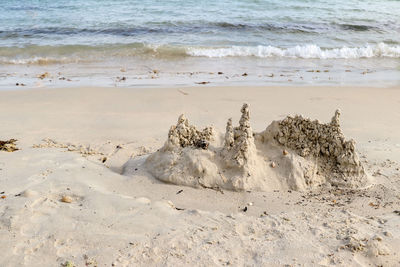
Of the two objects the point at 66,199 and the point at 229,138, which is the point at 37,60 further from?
the point at 229,138

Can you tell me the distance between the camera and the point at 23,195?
2.86 metres

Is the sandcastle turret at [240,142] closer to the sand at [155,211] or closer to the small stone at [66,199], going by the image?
the sand at [155,211]

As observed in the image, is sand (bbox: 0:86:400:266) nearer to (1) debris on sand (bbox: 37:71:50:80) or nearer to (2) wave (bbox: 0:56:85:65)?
(1) debris on sand (bbox: 37:71:50:80)

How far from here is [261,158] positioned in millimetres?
3354

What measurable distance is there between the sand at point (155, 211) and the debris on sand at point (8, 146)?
9cm

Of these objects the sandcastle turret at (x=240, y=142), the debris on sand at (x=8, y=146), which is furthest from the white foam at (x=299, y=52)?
the sandcastle turret at (x=240, y=142)

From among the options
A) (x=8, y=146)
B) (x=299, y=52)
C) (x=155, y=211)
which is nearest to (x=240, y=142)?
(x=155, y=211)

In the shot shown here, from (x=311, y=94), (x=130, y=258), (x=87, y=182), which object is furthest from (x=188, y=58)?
(x=130, y=258)

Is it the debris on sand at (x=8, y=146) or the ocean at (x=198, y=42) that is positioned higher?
the ocean at (x=198, y=42)

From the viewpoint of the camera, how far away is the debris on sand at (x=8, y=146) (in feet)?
13.5

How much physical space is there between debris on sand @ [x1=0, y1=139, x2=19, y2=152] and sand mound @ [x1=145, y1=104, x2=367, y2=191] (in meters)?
1.61

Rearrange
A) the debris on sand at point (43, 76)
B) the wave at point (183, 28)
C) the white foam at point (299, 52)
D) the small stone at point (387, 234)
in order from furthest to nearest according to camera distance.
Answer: the wave at point (183, 28)
the white foam at point (299, 52)
the debris on sand at point (43, 76)
the small stone at point (387, 234)

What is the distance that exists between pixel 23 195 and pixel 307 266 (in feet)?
6.45

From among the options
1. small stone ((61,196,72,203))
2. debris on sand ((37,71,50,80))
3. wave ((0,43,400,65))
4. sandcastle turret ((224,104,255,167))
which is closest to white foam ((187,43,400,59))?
wave ((0,43,400,65))
